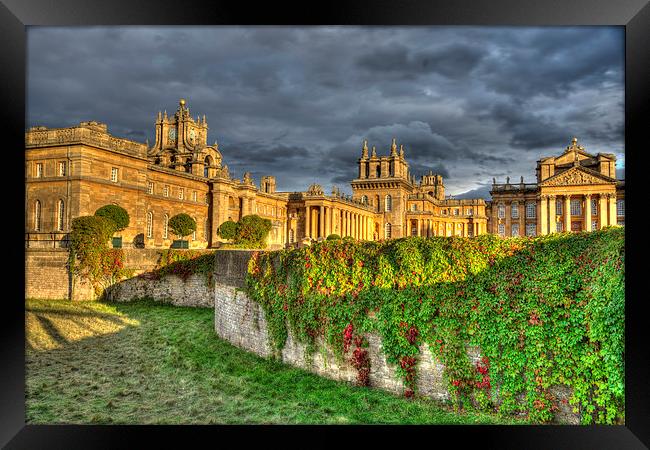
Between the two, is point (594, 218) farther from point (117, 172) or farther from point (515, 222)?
point (117, 172)

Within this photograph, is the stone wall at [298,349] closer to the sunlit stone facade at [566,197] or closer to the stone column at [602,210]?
the sunlit stone facade at [566,197]

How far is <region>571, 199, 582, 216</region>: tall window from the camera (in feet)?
179

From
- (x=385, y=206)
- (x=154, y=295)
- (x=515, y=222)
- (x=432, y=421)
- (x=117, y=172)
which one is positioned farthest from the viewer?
(x=515, y=222)

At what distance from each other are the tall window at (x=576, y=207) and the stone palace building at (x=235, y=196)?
0.41ft

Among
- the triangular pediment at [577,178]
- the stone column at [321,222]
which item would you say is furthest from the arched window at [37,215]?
the triangular pediment at [577,178]

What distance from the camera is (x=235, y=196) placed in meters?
41.5

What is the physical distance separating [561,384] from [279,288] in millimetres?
6881

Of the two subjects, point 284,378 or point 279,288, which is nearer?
point 284,378

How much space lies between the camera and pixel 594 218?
52.3 metres

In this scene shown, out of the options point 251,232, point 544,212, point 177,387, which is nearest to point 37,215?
point 251,232

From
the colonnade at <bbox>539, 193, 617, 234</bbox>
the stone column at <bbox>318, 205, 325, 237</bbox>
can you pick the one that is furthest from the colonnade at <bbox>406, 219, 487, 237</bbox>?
the stone column at <bbox>318, 205, 325, 237</bbox>

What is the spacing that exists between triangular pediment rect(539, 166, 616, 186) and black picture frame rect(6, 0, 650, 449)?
175ft

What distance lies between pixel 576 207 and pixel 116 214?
54.3 metres

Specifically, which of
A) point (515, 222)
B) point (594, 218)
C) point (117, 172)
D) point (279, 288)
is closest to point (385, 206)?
point (515, 222)
